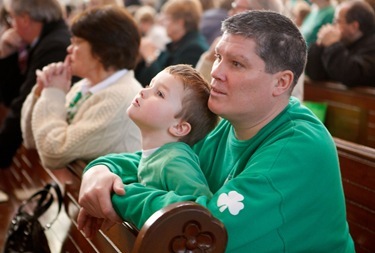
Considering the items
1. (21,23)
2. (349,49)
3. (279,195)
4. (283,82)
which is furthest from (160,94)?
(349,49)

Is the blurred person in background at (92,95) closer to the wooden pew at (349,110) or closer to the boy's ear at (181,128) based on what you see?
the boy's ear at (181,128)

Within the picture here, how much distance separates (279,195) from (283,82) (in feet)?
1.04

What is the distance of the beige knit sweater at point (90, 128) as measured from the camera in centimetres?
271

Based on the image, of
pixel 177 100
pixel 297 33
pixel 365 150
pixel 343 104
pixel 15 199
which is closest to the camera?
pixel 297 33

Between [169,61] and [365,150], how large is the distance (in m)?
3.03

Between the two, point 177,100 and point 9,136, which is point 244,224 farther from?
point 9,136

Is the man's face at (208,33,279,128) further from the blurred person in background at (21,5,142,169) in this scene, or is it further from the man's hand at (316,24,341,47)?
the man's hand at (316,24,341,47)

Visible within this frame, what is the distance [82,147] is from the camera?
2.71 meters

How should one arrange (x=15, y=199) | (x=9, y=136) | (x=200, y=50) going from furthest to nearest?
(x=200, y=50), (x=15, y=199), (x=9, y=136)

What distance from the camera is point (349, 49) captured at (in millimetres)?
4910

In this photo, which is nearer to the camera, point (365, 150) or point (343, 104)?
point (365, 150)

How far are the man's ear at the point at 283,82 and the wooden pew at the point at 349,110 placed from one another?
2847 mm

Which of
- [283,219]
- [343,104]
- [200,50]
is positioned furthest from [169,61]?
[283,219]

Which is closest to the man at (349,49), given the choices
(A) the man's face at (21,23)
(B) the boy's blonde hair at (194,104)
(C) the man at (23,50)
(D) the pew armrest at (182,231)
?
(C) the man at (23,50)
